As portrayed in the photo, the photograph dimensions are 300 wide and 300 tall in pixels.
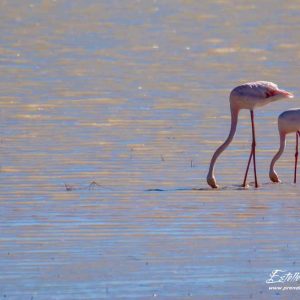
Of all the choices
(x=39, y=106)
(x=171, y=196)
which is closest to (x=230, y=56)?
(x=39, y=106)

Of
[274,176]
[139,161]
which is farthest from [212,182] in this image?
[139,161]

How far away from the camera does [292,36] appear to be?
21.5 m

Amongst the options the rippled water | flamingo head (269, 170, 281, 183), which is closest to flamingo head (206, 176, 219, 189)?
the rippled water

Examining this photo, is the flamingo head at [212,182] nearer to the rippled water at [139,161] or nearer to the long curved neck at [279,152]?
the rippled water at [139,161]

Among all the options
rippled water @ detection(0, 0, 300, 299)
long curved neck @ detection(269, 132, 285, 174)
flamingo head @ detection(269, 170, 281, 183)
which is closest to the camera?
rippled water @ detection(0, 0, 300, 299)

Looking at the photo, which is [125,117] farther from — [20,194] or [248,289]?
[248,289]

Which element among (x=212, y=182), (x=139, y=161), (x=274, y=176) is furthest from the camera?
(x=139, y=161)

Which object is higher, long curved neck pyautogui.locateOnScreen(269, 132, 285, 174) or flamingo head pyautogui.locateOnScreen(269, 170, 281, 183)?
flamingo head pyautogui.locateOnScreen(269, 170, 281, 183)

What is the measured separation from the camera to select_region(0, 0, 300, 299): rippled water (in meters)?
7.16

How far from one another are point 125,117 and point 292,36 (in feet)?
26.9

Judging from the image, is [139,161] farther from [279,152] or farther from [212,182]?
[279,152]

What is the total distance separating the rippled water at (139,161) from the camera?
7.16m

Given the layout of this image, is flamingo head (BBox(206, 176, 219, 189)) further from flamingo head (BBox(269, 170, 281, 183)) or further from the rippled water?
flamingo head (BBox(269, 170, 281, 183))

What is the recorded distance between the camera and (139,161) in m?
11.4
